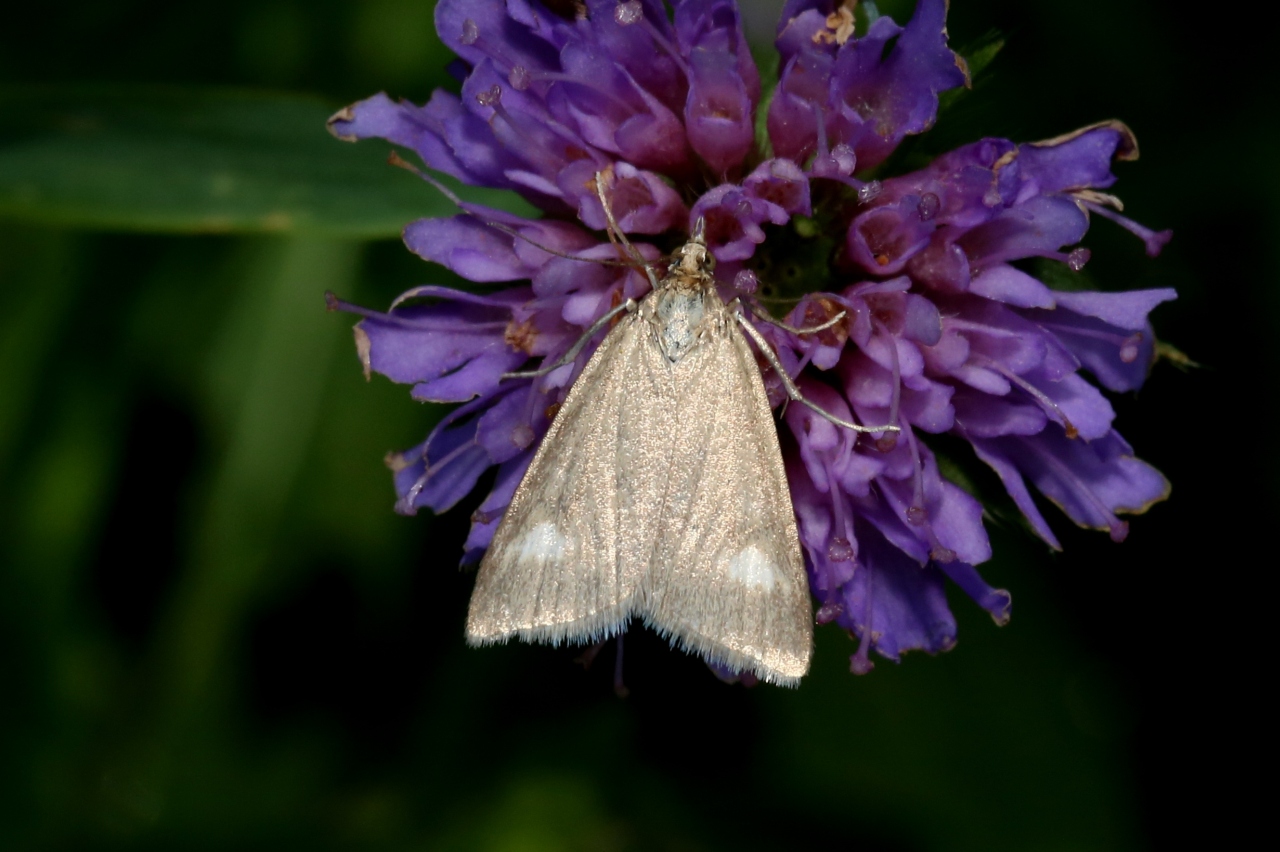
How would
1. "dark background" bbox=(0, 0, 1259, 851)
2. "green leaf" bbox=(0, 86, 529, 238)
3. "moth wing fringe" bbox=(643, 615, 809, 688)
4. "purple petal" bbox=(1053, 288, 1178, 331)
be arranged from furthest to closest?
"dark background" bbox=(0, 0, 1259, 851) < "green leaf" bbox=(0, 86, 529, 238) < "purple petal" bbox=(1053, 288, 1178, 331) < "moth wing fringe" bbox=(643, 615, 809, 688)

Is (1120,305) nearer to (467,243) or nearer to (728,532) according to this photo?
(728,532)

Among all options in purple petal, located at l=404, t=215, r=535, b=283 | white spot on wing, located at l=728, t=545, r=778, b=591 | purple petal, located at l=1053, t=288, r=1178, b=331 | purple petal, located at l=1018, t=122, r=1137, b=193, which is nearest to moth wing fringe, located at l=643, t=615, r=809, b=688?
white spot on wing, located at l=728, t=545, r=778, b=591

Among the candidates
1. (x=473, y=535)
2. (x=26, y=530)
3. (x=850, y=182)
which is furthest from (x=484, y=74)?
(x=26, y=530)

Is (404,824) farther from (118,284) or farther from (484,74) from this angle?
(484,74)

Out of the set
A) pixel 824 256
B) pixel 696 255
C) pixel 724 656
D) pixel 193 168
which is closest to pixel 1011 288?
pixel 824 256

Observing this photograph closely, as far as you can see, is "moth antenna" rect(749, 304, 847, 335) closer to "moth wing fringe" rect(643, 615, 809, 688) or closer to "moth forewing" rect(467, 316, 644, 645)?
"moth forewing" rect(467, 316, 644, 645)

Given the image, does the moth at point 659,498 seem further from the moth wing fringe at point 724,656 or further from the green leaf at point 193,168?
the green leaf at point 193,168

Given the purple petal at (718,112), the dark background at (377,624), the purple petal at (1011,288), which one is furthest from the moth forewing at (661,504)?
the dark background at (377,624)
